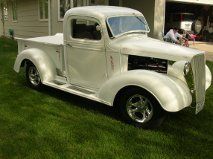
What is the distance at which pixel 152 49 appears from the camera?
576 cm

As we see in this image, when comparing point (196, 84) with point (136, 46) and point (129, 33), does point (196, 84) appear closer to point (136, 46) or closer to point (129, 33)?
point (136, 46)

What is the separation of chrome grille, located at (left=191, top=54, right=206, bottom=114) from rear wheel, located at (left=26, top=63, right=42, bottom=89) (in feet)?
12.0

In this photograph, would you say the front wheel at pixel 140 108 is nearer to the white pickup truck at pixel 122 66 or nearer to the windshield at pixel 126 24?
the white pickup truck at pixel 122 66

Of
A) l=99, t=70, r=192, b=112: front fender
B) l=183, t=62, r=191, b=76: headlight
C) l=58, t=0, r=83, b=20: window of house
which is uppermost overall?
l=58, t=0, r=83, b=20: window of house

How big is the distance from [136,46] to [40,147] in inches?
93.7

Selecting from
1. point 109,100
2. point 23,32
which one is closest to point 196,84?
point 109,100

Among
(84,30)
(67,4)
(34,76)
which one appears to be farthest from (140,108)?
(67,4)

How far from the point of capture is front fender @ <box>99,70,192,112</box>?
518 cm

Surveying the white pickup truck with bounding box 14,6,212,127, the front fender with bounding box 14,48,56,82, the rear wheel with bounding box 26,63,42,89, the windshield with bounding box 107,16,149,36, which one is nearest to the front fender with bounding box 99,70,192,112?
the white pickup truck with bounding box 14,6,212,127

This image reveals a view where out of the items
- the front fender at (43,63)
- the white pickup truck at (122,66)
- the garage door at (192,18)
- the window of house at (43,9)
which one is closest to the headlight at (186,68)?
the white pickup truck at (122,66)

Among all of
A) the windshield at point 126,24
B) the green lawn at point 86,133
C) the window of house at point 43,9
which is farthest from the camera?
the window of house at point 43,9

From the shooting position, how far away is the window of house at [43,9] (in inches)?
751

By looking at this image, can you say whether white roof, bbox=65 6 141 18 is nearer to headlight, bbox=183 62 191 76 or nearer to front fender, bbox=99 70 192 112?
front fender, bbox=99 70 192 112

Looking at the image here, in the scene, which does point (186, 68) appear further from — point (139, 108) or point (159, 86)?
point (139, 108)
